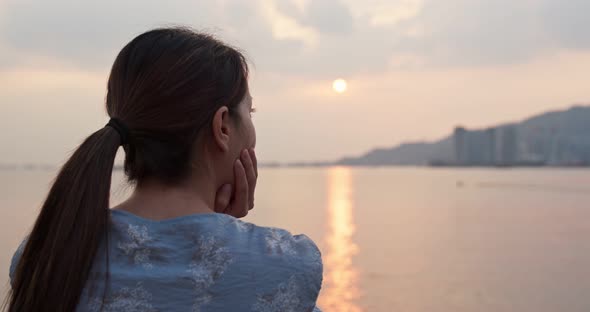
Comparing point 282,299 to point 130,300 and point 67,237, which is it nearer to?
point 130,300

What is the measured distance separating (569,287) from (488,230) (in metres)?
13.1

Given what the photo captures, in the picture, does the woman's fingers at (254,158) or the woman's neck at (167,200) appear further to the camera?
the woman's fingers at (254,158)

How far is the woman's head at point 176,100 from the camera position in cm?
112

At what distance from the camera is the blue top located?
3.46ft

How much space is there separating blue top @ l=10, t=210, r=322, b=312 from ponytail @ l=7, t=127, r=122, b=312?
0.10 feet

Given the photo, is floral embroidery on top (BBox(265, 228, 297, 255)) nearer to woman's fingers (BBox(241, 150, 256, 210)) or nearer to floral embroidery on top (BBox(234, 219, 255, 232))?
floral embroidery on top (BBox(234, 219, 255, 232))

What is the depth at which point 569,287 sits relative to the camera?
12.9m

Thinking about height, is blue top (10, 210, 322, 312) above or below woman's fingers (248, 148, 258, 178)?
below

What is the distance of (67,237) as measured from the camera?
41.6 inches

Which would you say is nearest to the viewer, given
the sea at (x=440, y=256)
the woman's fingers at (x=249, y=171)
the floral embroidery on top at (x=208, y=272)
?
the floral embroidery on top at (x=208, y=272)

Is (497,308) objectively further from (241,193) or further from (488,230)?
(488,230)

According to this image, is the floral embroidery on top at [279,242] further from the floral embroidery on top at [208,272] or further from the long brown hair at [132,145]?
the long brown hair at [132,145]

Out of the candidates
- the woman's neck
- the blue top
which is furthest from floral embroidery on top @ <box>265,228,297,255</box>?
the woman's neck

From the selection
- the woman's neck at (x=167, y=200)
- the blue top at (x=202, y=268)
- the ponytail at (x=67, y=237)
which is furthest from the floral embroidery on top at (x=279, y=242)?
the ponytail at (x=67, y=237)
